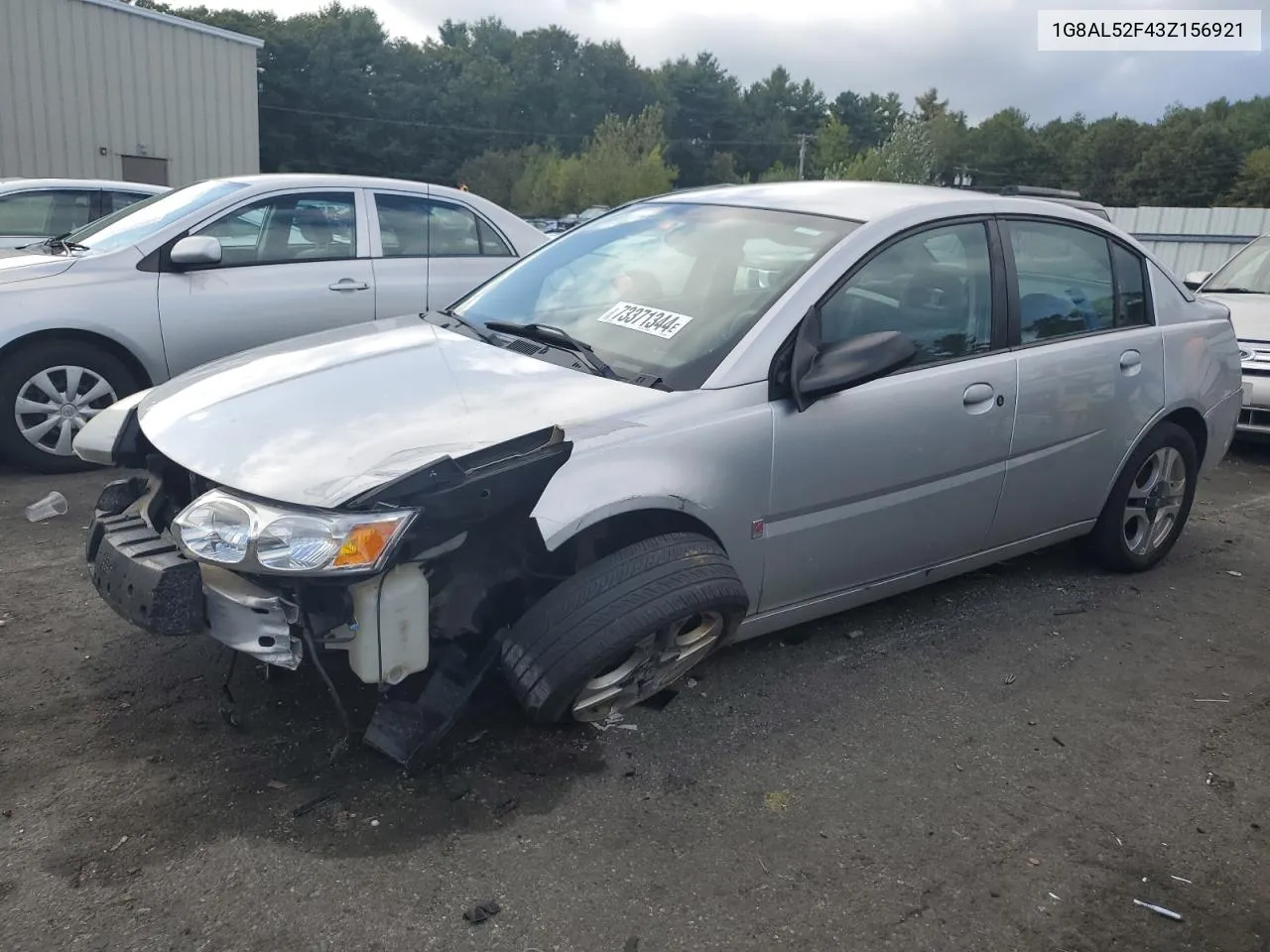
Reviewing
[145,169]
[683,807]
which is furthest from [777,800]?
[145,169]

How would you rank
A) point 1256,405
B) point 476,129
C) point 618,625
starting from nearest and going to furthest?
point 618,625 → point 1256,405 → point 476,129

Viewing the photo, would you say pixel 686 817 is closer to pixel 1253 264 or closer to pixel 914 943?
pixel 914 943

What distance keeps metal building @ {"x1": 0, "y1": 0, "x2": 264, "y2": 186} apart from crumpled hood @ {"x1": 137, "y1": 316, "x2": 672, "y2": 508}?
21415 mm

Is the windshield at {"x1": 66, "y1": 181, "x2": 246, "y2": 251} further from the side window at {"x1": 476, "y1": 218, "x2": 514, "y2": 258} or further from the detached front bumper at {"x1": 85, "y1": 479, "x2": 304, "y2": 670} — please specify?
the detached front bumper at {"x1": 85, "y1": 479, "x2": 304, "y2": 670}

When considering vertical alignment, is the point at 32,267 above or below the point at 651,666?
above

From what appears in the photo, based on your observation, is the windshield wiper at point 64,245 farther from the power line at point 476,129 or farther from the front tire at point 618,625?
the power line at point 476,129

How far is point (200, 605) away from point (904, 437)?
224 cm

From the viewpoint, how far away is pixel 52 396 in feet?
17.9

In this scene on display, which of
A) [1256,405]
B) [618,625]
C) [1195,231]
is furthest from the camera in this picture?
[1195,231]

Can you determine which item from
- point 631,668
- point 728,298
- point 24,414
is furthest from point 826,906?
point 24,414

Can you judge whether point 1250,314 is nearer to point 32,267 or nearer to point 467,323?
point 467,323

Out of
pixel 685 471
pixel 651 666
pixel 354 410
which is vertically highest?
pixel 354 410

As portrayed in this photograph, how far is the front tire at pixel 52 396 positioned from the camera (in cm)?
536

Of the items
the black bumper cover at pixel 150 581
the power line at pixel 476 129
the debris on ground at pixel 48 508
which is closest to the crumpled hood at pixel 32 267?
the debris on ground at pixel 48 508
